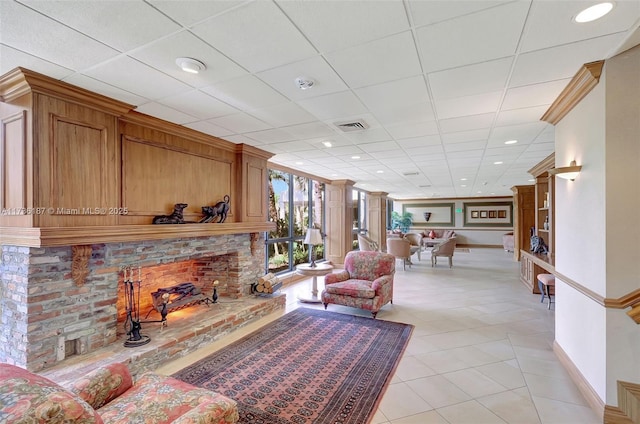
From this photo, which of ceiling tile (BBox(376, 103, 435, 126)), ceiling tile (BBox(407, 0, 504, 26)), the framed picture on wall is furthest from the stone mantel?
the framed picture on wall

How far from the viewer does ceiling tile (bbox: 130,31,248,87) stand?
182 cm

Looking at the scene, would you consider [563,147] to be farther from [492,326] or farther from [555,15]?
[492,326]

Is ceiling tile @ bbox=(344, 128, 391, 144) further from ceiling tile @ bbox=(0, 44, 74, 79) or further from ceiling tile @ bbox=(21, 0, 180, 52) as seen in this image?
ceiling tile @ bbox=(0, 44, 74, 79)

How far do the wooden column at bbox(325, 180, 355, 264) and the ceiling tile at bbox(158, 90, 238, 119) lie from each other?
17.6 ft

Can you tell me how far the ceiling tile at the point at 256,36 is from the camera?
1.57 meters

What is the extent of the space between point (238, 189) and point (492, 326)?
4.19 meters

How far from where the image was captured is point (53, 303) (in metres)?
2.43

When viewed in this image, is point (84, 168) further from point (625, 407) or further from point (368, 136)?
point (625, 407)

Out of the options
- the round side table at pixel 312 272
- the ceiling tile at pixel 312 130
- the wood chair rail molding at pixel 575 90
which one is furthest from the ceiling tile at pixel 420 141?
the round side table at pixel 312 272

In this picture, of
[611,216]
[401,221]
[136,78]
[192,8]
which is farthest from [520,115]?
[401,221]

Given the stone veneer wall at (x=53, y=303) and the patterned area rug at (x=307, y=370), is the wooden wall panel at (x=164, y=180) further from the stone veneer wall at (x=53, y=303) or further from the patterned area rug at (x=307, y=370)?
the patterned area rug at (x=307, y=370)

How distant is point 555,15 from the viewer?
1.57 meters

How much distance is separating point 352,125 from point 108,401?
320cm

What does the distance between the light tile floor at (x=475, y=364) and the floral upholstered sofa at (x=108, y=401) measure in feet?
3.92
